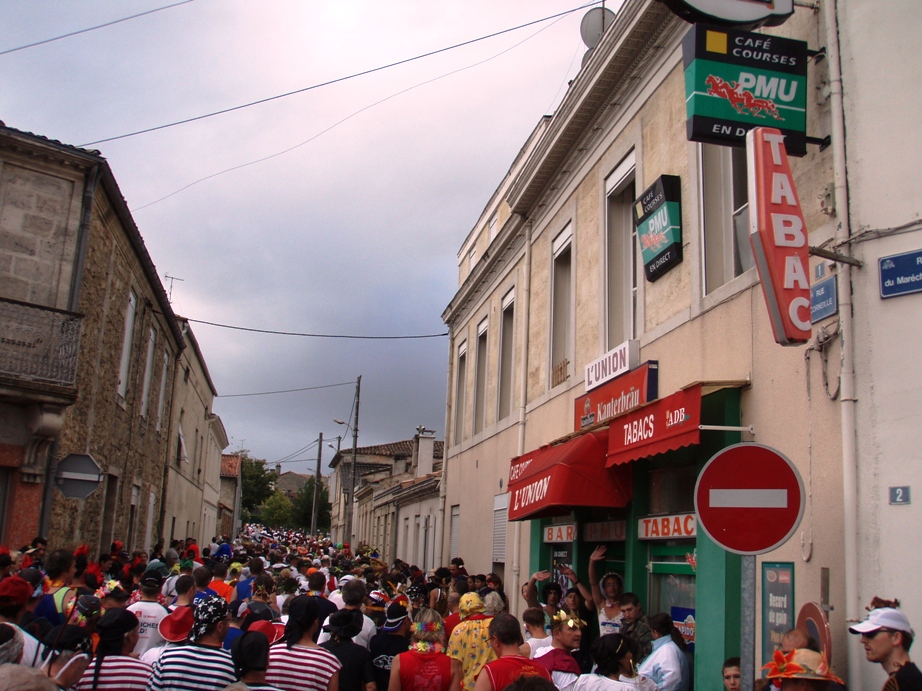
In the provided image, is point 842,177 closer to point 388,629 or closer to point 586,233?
point 388,629

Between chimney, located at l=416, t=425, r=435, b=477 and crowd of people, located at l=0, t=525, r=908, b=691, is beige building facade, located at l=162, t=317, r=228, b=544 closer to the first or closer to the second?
chimney, located at l=416, t=425, r=435, b=477

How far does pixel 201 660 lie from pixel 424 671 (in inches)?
66.8

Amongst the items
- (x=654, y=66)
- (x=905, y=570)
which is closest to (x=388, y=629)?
(x=905, y=570)

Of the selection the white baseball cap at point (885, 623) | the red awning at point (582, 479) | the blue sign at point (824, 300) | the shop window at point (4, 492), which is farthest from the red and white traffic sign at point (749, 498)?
the shop window at point (4, 492)

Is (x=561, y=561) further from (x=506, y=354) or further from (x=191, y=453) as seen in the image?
(x=191, y=453)

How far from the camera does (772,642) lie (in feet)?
22.7

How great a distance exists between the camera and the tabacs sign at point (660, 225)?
945 centimetres

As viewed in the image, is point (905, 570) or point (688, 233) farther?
point (688, 233)

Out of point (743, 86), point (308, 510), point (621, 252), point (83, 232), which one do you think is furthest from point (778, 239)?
point (308, 510)

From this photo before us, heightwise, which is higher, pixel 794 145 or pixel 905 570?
pixel 794 145

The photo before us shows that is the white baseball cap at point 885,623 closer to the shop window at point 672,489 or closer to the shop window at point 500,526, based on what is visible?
the shop window at point 672,489

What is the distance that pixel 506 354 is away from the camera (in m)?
17.9

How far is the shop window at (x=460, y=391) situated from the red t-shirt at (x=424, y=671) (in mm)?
15423

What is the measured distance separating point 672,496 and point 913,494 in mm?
4016
